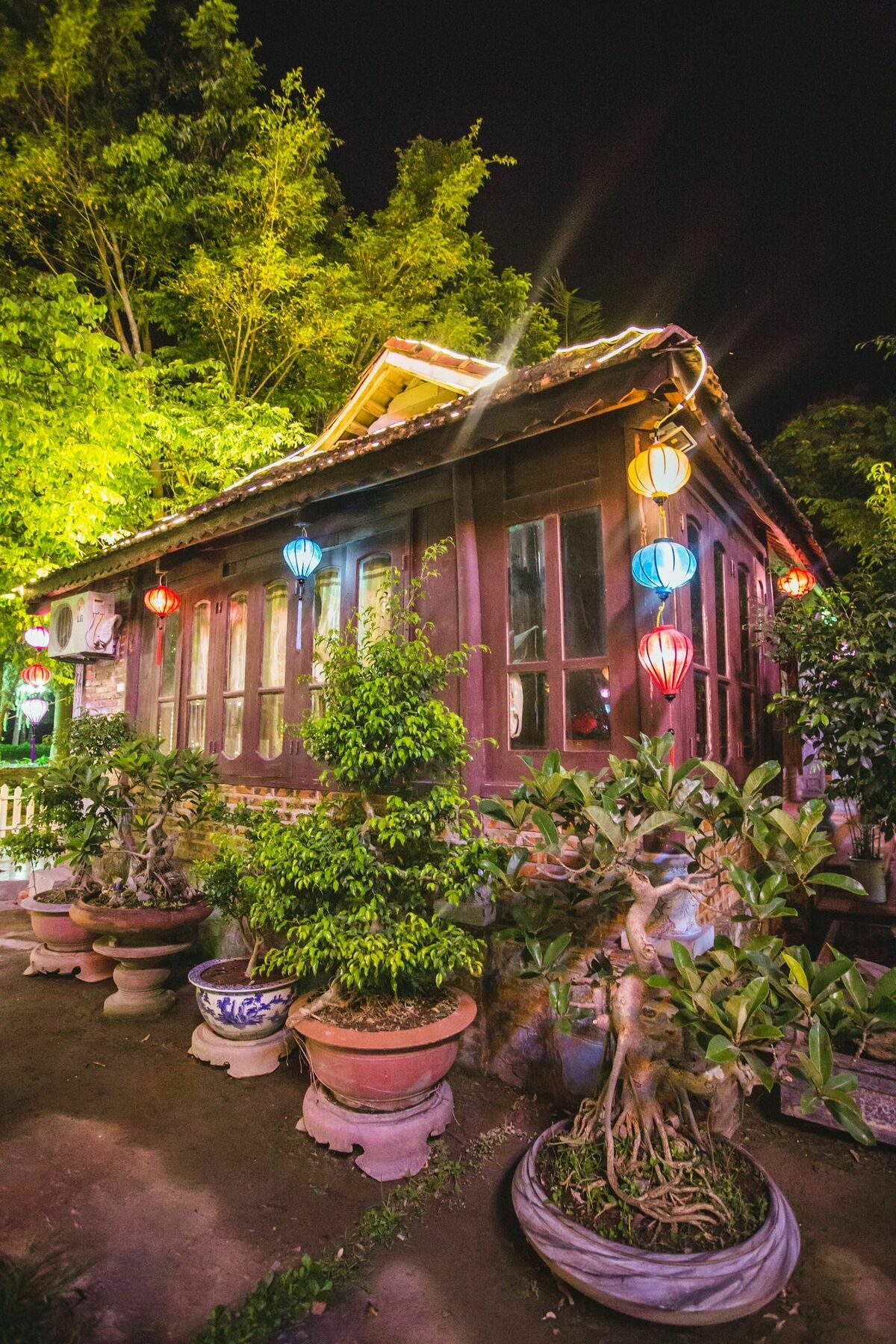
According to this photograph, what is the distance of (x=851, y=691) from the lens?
244 inches

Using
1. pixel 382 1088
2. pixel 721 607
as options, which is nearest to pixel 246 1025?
pixel 382 1088

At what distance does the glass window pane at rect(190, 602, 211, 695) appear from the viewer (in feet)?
27.9

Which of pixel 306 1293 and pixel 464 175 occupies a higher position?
Result: pixel 464 175

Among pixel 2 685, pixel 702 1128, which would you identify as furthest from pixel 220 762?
pixel 2 685

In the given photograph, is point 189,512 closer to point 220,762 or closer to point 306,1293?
point 220,762

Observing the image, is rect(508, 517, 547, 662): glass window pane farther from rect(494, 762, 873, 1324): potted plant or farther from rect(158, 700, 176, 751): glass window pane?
rect(158, 700, 176, 751): glass window pane

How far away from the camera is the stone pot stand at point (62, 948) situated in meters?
7.20

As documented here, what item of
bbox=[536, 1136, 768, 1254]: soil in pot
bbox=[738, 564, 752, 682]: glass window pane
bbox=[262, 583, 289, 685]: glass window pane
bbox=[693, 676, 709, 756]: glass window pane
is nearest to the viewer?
bbox=[536, 1136, 768, 1254]: soil in pot

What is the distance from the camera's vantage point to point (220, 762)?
786 centimetres

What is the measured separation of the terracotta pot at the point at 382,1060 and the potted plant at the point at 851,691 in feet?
13.7

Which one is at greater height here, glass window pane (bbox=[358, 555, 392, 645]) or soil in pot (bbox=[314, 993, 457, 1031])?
glass window pane (bbox=[358, 555, 392, 645])

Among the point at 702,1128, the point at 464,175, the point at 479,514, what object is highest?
the point at 464,175

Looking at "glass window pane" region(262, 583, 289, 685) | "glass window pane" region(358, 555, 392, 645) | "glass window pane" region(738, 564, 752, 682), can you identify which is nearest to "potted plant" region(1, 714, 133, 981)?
"glass window pane" region(262, 583, 289, 685)

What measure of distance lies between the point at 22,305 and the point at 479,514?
315 inches
